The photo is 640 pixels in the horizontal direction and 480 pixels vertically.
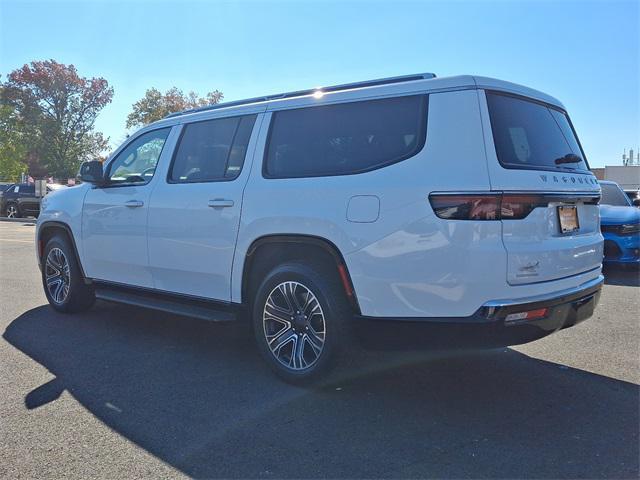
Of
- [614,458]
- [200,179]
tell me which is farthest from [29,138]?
[614,458]

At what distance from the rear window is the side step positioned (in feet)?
7.69

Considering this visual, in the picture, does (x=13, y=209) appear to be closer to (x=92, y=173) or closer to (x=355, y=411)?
(x=92, y=173)

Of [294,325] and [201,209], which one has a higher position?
[201,209]

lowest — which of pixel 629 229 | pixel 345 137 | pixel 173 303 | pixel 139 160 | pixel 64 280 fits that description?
pixel 64 280

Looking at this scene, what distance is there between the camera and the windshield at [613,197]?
9.93 metres

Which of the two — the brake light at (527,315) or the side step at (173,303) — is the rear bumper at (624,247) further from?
the side step at (173,303)

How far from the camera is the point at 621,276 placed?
9.13 meters

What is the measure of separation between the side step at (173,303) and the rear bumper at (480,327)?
1.27 metres

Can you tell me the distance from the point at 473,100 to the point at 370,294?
134 cm

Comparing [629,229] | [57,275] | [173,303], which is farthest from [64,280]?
[629,229]

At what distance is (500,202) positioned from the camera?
129 inches

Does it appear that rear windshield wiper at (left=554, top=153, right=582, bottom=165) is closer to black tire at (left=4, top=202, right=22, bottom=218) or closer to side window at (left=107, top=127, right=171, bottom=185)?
side window at (left=107, top=127, right=171, bottom=185)

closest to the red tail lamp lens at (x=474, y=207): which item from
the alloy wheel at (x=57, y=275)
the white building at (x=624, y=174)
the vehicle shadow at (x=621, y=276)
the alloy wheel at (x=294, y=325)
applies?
the alloy wheel at (x=294, y=325)

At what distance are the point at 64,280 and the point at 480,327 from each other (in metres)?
4.77
